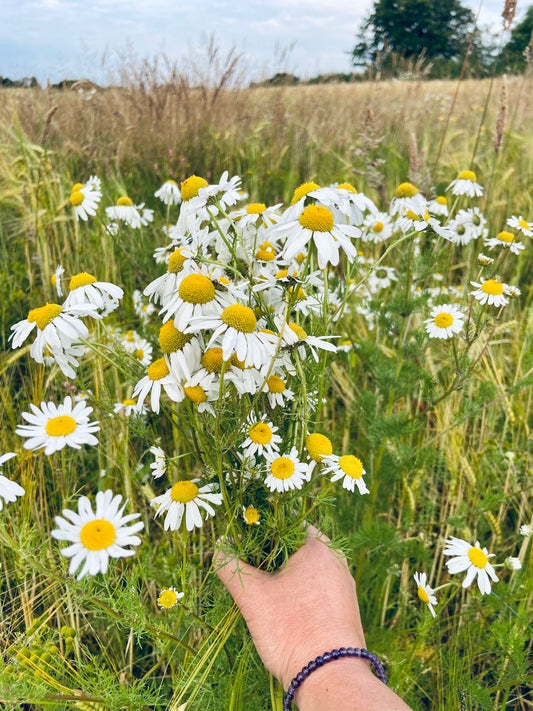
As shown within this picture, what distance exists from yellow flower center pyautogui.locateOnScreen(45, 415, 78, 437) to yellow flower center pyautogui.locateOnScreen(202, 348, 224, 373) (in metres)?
0.23

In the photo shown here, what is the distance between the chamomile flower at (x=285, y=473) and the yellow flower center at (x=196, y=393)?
159 millimetres

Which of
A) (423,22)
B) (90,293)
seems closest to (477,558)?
(90,293)

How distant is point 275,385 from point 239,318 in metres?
0.18

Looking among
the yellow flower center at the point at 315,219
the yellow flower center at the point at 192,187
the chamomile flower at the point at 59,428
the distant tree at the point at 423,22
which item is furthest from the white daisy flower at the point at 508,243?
the distant tree at the point at 423,22

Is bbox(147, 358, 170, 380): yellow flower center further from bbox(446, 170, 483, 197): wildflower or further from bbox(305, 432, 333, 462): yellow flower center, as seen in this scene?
bbox(446, 170, 483, 197): wildflower

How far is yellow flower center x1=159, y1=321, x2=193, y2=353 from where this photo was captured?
820mm

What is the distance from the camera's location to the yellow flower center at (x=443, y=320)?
148 centimetres

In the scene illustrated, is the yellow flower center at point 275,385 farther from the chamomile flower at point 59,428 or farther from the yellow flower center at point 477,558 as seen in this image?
the yellow flower center at point 477,558

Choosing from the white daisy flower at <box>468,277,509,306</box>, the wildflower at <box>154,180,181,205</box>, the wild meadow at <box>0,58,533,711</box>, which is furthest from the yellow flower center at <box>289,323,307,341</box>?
the wildflower at <box>154,180,181,205</box>

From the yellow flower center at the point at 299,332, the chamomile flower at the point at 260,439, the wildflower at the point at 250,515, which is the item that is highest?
the yellow flower center at the point at 299,332

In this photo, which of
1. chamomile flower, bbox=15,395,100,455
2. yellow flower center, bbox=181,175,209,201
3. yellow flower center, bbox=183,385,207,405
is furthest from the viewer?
yellow flower center, bbox=181,175,209,201

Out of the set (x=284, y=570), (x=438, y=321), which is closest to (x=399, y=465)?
(x=438, y=321)

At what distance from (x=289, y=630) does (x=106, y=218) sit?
1820mm

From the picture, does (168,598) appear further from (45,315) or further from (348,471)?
(45,315)
